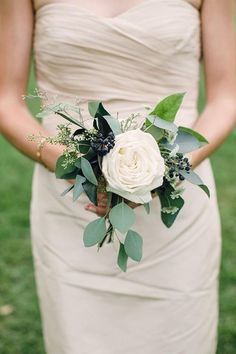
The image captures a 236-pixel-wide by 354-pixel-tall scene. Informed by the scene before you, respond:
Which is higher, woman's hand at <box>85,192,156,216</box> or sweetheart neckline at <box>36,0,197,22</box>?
sweetheart neckline at <box>36,0,197,22</box>

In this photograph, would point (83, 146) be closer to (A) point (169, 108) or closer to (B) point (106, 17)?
(A) point (169, 108)

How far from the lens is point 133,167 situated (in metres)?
2.53

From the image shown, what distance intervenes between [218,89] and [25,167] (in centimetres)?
469

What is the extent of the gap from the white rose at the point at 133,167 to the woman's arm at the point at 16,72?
0.78 metres

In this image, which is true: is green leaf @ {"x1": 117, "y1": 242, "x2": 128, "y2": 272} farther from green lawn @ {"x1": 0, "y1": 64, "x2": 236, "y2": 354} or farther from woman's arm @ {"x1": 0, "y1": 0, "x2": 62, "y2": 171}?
green lawn @ {"x1": 0, "y1": 64, "x2": 236, "y2": 354}

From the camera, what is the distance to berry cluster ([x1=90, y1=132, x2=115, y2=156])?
2.53 metres

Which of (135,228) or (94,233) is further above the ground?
(94,233)

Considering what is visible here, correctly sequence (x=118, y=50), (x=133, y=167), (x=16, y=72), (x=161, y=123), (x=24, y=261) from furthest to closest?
(x=24, y=261) → (x=16, y=72) → (x=118, y=50) → (x=161, y=123) → (x=133, y=167)

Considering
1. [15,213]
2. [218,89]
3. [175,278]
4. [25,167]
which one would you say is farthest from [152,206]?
[25,167]

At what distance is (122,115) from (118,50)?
0.27 metres

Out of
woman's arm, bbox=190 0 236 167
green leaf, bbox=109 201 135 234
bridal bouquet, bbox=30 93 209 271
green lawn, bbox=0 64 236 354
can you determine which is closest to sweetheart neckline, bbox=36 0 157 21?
woman's arm, bbox=190 0 236 167

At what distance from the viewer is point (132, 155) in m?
2.53

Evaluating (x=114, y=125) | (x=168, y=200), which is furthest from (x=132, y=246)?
(x=114, y=125)

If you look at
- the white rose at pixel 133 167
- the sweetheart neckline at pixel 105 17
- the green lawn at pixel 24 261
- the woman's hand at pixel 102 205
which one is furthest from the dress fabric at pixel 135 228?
the green lawn at pixel 24 261
